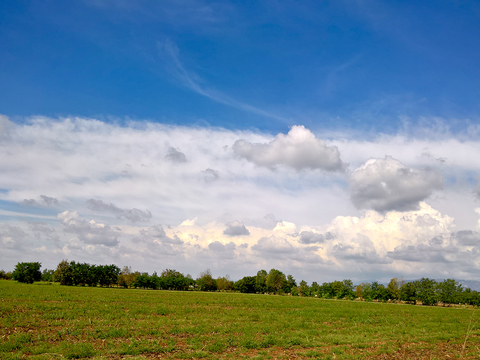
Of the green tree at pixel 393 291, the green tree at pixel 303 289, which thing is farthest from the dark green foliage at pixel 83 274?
the green tree at pixel 393 291

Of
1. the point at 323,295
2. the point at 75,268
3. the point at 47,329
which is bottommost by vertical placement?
the point at 323,295

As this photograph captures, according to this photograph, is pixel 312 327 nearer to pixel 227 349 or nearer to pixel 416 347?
pixel 416 347

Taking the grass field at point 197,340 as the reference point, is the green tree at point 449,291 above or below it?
below

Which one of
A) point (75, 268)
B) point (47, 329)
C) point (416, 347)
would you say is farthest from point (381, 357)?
point (75, 268)

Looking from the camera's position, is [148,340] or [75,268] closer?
[148,340]

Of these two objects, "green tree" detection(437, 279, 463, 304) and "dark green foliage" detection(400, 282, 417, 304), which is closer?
"green tree" detection(437, 279, 463, 304)

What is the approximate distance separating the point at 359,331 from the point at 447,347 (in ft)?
22.9

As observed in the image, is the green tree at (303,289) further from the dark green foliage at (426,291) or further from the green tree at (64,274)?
the green tree at (64,274)

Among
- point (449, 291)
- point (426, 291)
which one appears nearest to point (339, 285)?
point (426, 291)

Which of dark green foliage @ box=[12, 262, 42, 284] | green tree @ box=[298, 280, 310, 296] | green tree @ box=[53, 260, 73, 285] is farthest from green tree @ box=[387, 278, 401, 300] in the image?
dark green foliage @ box=[12, 262, 42, 284]

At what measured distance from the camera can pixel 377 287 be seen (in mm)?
160625

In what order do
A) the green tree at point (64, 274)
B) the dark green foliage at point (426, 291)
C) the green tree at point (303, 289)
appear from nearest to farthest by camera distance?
the dark green foliage at point (426, 291) → the green tree at point (64, 274) → the green tree at point (303, 289)

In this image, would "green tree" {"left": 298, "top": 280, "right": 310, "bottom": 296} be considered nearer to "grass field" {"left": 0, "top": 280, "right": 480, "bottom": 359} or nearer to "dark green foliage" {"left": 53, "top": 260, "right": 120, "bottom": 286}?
"dark green foliage" {"left": 53, "top": 260, "right": 120, "bottom": 286}

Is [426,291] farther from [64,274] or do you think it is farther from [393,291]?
[64,274]
